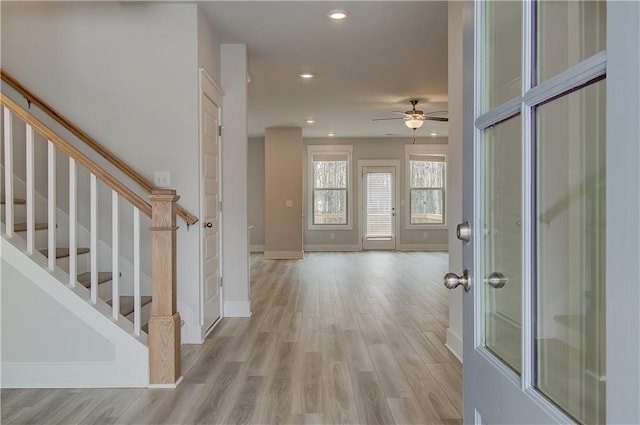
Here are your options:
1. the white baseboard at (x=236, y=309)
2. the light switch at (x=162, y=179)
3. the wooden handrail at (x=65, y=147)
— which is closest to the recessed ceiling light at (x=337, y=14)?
the light switch at (x=162, y=179)

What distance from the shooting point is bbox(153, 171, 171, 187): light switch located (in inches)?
134

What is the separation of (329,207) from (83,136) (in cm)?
756

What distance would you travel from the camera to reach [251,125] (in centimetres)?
886

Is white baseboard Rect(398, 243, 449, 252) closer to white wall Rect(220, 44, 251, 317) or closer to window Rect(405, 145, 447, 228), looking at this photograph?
window Rect(405, 145, 447, 228)

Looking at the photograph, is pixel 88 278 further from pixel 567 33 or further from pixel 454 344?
pixel 567 33

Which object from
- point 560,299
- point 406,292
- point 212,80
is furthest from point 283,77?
point 560,299

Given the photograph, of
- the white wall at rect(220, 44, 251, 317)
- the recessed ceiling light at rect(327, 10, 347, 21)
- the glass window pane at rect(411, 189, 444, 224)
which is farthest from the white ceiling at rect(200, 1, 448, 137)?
the glass window pane at rect(411, 189, 444, 224)

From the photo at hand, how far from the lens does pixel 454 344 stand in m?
3.17

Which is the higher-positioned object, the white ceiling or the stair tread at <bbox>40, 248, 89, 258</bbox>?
the white ceiling

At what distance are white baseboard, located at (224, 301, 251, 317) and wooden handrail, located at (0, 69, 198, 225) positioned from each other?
4.10 ft

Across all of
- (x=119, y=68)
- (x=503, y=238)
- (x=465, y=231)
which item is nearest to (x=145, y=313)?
(x=119, y=68)

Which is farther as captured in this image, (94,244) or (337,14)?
(337,14)

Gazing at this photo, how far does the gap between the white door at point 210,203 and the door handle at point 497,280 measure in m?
2.82

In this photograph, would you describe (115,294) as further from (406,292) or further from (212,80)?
(406,292)
